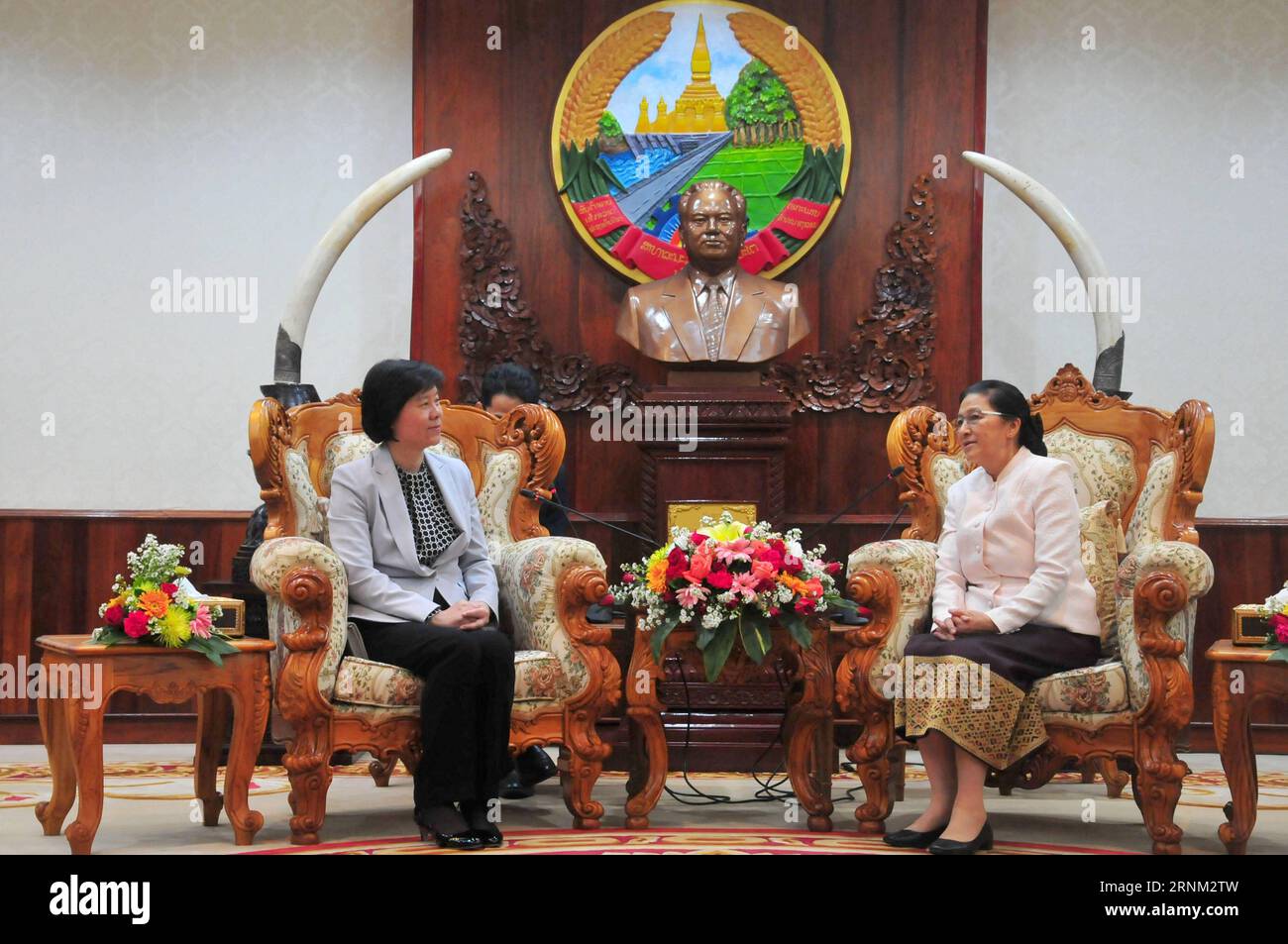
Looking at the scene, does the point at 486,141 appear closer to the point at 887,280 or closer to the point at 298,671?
the point at 887,280

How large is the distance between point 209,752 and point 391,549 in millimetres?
775

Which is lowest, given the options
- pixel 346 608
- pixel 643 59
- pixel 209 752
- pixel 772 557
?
pixel 209 752

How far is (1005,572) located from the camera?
148 inches

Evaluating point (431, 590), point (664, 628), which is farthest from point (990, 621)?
point (431, 590)

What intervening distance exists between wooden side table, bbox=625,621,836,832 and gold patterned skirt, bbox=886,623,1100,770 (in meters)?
0.31

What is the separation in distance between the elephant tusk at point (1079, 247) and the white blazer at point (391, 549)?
2.53 metres

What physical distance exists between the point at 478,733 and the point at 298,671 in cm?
47

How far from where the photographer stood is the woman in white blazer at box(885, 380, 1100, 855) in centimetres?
351

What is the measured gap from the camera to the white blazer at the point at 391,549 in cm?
379

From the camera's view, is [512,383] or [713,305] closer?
[512,383]

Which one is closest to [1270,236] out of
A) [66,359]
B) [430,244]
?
[430,244]

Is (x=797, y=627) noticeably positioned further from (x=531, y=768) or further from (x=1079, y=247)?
(x=1079, y=247)

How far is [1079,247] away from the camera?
214 inches
